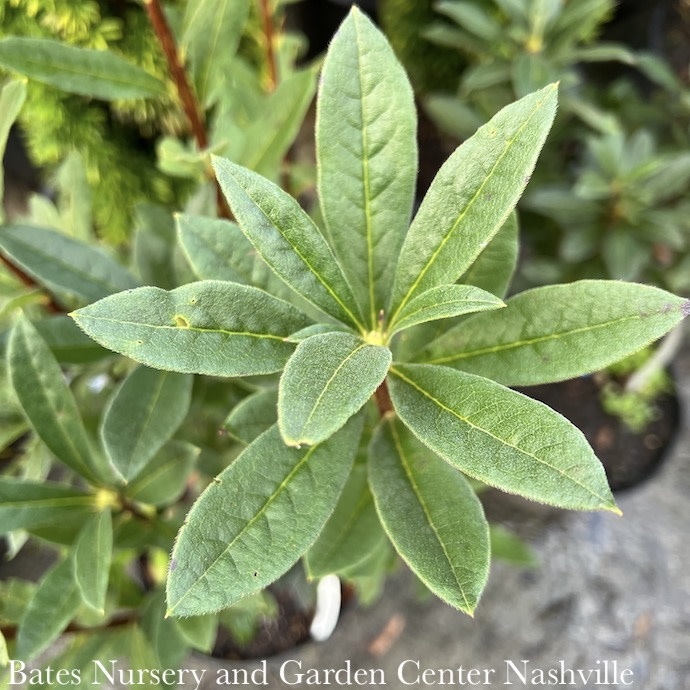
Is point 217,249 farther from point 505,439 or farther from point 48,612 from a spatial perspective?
point 48,612

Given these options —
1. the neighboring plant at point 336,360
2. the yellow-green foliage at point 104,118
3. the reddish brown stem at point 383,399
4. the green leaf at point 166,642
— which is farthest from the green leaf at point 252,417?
the yellow-green foliage at point 104,118

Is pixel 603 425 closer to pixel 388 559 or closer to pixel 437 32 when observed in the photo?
pixel 388 559

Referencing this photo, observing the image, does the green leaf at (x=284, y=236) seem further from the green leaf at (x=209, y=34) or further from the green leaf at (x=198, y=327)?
the green leaf at (x=209, y=34)

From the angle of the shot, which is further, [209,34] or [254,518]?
[209,34]

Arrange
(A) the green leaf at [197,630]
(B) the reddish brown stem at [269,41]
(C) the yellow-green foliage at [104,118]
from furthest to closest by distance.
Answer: (C) the yellow-green foliage at [104,118]
(B) the reddish brown stem at [269,41]
(A) the green leaf at [197,630]

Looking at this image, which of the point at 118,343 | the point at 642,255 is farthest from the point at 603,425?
the point at 118,343

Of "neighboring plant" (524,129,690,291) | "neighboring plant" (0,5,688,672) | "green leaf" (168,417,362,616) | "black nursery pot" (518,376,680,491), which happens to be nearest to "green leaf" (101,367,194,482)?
"neighboring plant" (0,5,688,672)

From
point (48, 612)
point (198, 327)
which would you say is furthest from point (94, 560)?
point (198, 327)
